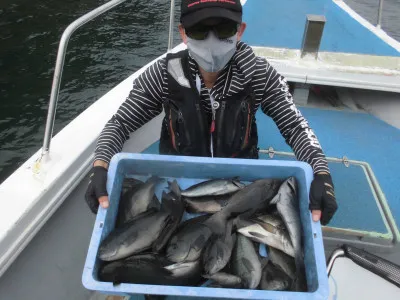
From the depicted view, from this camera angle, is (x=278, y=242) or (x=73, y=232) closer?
(x=278, y=242)

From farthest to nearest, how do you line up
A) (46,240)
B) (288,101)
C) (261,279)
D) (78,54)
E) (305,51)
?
(78,54), (305,51), (288,101), (46,240), (261,279)

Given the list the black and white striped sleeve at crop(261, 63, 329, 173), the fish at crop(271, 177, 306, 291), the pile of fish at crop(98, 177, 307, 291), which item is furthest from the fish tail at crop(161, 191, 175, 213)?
the black and white striped sleeve at crop(261, 63, 329, 173)

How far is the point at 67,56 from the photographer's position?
10141mm

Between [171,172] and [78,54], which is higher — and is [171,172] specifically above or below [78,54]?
above

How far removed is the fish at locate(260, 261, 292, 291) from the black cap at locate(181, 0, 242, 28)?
1.33 metres

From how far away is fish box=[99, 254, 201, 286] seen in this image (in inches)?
61.7

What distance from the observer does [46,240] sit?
2.16m

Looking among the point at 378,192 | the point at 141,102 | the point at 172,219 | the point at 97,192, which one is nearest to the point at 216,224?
the point at 172,219

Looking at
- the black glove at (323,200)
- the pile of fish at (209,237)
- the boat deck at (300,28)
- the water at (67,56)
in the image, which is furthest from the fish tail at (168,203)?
the water at (67,56)

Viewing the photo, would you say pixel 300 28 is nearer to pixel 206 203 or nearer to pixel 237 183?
pixel 237 183

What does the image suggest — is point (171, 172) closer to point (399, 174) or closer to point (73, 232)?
point (73, 232)

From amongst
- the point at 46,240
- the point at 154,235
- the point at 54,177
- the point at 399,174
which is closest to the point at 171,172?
the point at 154,235

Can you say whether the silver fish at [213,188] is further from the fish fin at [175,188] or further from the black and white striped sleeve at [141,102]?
the black and white striped sleeve at [141,102]

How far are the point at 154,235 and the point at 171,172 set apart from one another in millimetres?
456
